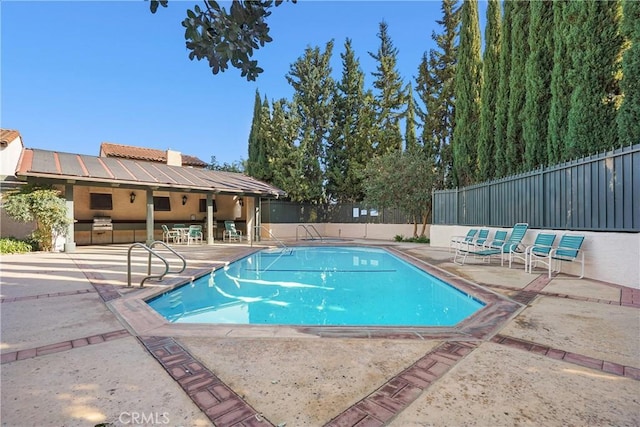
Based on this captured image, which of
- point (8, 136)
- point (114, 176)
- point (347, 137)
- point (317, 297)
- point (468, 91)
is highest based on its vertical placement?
point (468, 91)

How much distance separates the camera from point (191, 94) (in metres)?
22.5

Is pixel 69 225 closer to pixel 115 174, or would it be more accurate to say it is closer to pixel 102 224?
pixel 115 174

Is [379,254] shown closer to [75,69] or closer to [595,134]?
[595,134]

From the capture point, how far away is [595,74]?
25.1 feet

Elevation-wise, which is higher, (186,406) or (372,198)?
(372,198)

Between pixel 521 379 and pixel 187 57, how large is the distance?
3.34 meters

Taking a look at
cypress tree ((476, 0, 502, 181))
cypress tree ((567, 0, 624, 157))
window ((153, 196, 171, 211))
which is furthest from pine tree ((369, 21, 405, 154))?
window ((153, 196, 171, 211))

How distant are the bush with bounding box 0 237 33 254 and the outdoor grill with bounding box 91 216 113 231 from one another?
3016 millimetres

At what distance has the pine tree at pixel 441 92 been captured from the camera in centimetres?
1886

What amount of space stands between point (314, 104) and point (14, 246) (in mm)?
16844

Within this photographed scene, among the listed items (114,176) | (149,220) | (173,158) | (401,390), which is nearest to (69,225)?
(114,176)

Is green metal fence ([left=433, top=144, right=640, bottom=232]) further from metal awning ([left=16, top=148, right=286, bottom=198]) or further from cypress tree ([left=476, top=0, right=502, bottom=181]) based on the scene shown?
metal awning ([left=16, top=148, right=286, bottom=198])

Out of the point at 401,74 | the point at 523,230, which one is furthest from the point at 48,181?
the point at 401,74

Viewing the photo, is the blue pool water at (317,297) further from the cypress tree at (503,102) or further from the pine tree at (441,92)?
the pine tree at (441,92)
